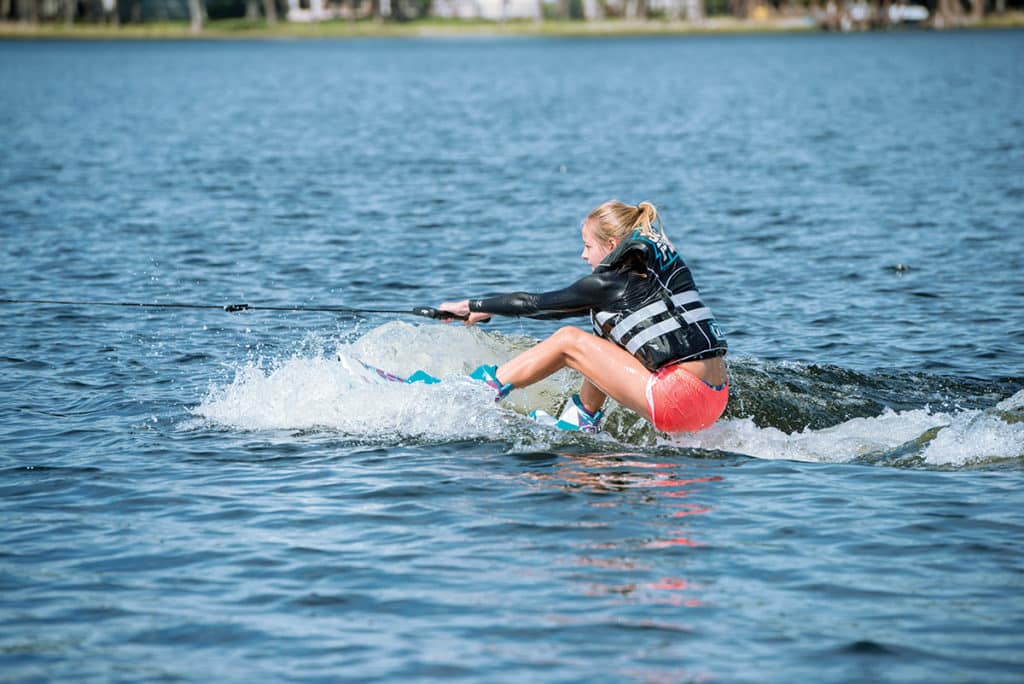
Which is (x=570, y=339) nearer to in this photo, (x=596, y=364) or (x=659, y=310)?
(x=596, y=364)

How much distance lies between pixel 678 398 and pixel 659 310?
649 millimetres

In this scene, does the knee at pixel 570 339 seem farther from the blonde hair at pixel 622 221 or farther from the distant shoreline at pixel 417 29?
the distant shoreline at pixel 417 29

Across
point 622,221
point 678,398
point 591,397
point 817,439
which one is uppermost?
point 622,221

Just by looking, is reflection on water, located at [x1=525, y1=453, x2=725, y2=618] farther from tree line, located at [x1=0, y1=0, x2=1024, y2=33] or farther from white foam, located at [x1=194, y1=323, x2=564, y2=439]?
tree line, located at [x1=0, y1=0, x2=1024, y2=33]

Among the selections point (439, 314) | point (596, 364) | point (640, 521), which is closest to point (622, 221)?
point (596, 364)

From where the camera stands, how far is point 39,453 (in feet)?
35.1

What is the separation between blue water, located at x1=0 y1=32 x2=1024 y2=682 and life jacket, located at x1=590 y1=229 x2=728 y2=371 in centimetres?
82

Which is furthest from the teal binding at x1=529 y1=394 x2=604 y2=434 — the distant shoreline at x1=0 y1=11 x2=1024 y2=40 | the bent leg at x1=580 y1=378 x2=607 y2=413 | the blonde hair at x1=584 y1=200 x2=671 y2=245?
the distant shoreline at x1=0 y1=11 x2=1024 y2=40

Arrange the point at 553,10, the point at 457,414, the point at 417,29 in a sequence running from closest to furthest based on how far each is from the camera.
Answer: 1. the point at 457,414
2. the point at 417,29
3. the point at 553,10

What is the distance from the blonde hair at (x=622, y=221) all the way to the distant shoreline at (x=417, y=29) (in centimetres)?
13719

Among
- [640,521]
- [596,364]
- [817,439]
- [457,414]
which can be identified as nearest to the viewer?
[640,521]

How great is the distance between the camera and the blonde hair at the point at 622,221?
9938 mm

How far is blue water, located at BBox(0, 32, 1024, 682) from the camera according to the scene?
739 centimetres

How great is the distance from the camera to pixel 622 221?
9969 mm
